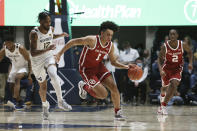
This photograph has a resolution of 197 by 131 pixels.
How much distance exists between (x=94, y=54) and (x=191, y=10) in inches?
238

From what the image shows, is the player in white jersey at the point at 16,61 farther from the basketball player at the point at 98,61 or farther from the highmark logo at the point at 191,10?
the highmark logo at the point at 191,10

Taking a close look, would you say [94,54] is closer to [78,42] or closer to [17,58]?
[78,42]

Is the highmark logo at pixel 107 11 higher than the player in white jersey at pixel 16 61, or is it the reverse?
the highmark logo at pixel 107 11

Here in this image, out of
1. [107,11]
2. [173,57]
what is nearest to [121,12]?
[107,11]

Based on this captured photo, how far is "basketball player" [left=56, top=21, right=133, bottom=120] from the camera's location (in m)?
6.80

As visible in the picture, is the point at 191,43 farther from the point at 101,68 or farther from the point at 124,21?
the point at 101,68

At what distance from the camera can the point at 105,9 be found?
12.3 metres

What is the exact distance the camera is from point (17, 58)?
9852mm

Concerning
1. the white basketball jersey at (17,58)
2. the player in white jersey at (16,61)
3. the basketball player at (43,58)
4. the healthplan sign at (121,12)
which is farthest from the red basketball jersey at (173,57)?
the healthplan sign at (121,12)

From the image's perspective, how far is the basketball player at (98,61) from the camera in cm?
680

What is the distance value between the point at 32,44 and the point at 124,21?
221 inches

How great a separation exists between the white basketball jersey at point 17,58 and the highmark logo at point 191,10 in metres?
4.98

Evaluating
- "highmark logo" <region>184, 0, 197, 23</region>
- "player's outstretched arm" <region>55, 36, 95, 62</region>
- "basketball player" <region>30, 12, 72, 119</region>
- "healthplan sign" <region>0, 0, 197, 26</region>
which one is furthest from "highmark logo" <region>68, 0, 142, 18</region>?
"player's outstretched arm" <region>55, 36, 95, 62</region>

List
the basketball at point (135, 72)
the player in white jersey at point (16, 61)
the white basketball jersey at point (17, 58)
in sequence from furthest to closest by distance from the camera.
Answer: the white basketball jersey at point (17, 58) < the player in white jersey at point (16, 61) < the basketball at point (135, 72)
